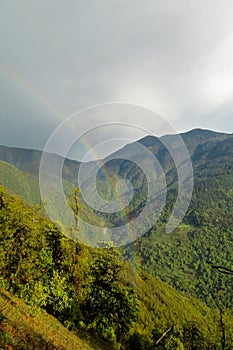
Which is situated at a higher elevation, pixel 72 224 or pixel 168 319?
pixel 72 224

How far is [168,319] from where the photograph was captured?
15075 centimetres

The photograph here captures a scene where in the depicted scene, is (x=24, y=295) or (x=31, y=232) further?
(x=31, y=232)

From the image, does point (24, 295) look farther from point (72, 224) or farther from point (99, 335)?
point (99, 335)

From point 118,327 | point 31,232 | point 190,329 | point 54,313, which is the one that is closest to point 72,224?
point 31,232

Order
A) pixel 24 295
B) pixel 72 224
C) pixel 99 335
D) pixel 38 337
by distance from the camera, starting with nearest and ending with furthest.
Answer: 1. pixel 38 337
2. pixel 24 295
3. pixel 72 224
4. pixel 99 335

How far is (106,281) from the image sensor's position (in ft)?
108

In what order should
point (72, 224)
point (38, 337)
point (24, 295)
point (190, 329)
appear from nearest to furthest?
point (38, 337)
point (24, 295)
point (72, 224)
point (190, 329)

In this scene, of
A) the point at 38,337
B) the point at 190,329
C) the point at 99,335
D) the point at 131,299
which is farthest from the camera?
the point at 190,329

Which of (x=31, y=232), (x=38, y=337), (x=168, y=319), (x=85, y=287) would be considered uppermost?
(x=31, y=232)

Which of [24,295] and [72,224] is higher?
[72,224]

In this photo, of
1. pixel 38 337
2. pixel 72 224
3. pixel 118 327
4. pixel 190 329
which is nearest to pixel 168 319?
pixel 190 329

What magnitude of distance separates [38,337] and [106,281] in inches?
805

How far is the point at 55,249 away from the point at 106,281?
717cm

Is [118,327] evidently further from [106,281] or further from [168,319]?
[168,319]
